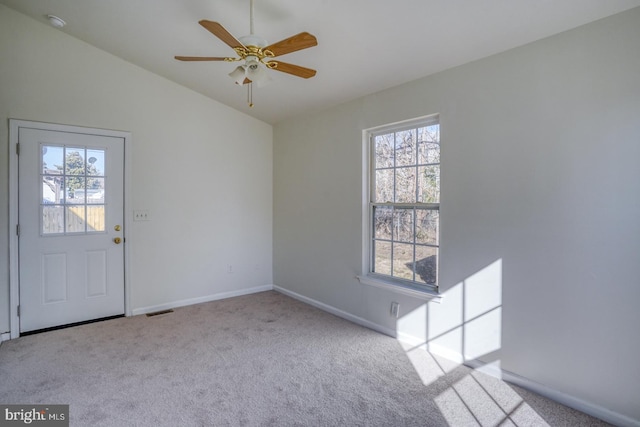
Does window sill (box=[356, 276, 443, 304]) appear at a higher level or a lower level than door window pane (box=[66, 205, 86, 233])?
lower

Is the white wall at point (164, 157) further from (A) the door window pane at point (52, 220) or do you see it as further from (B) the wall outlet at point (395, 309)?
(B) the wall outlet at point (395, 309)

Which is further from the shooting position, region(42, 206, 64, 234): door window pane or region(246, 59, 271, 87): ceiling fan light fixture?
region(42, 206, 64, 234): door window pane

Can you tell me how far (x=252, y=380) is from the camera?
2543mm

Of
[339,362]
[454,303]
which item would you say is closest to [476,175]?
[454,303]

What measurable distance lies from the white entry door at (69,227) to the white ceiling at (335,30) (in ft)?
3.83

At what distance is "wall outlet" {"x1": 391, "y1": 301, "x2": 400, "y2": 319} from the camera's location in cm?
331

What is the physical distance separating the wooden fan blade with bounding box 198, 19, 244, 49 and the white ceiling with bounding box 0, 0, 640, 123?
699 mm

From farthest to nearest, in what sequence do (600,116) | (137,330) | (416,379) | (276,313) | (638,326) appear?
(276,313)
(137,330)
(416,379)
(600,116)
(638,326)

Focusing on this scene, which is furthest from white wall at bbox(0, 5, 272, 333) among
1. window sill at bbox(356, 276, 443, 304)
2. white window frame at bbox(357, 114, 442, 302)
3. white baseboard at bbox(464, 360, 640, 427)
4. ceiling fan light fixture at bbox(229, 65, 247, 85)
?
white baseboard at bbox(464, 360, 640, 427)

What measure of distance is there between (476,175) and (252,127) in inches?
132

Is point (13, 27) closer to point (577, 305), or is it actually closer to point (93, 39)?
point (93, 39)

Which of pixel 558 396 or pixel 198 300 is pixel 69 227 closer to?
pixel 198 300

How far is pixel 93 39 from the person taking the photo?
3.57 meters

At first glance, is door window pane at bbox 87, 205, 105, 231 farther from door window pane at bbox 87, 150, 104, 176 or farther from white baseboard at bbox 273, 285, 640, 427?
white baseboard at bbox 273, 285, 640, 427
